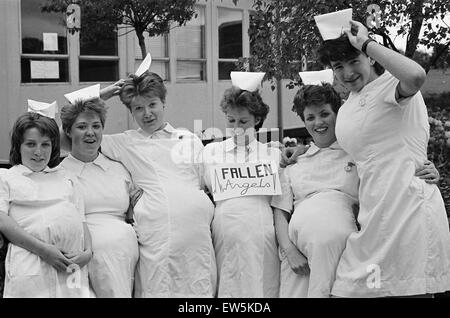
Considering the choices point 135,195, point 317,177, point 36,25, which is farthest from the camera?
point 36,25

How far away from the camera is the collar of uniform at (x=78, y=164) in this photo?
294 centimetres

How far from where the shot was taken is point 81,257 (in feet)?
8.71

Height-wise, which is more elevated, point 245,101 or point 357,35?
point 357,35

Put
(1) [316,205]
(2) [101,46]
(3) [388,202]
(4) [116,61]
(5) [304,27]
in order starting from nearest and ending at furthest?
(3) [388,202] → (1) [316,205] → (5) [304,27] → (2) [101,46] → (4) [116,61]

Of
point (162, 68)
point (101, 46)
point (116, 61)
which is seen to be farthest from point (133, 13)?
point (162, 68)

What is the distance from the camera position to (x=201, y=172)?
3102 millimetres

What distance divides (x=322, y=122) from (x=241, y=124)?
422 millimetres

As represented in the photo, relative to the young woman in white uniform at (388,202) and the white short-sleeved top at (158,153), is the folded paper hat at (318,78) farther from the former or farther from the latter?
the white short-sleeved top at (158,153)

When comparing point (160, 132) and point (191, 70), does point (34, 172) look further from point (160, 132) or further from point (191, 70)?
point (191, 70)

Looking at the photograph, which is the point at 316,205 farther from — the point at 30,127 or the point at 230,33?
the point at 230,33

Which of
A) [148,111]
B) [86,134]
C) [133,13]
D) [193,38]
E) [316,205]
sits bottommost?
[316,205]
